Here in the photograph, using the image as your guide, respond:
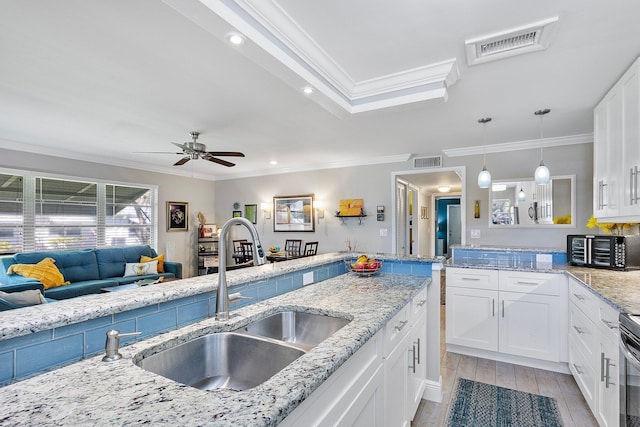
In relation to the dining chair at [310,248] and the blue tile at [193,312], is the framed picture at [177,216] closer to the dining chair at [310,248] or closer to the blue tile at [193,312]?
the dining chair at [310,248]

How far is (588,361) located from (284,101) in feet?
10.2

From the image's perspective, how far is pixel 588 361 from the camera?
2.21m

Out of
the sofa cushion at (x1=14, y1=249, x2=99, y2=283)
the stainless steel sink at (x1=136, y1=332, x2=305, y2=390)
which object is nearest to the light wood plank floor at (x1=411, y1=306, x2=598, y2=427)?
the stainless steel sink at (x1=136, y1=332, x2=305, y2=390)

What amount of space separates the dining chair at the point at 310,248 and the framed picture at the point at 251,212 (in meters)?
1.43

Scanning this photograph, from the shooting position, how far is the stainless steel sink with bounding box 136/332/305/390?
1.13m

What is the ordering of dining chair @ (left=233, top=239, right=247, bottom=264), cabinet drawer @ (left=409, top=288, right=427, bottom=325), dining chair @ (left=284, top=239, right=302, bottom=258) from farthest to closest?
dining chair @ (left=233, top=239, right=247, bottom=264) → dining chair @ (left=284, top=239, right=302, bottom=258) → cabinet drawer @ (left=409, top=288, right=427, bottom=325)

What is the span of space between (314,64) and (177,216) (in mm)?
5320

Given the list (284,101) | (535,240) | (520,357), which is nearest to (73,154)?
(284,101)

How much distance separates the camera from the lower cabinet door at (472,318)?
10.3 ft

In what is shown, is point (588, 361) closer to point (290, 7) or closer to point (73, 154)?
point (290, 7)

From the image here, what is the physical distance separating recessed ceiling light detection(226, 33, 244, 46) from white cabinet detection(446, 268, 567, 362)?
111 inches

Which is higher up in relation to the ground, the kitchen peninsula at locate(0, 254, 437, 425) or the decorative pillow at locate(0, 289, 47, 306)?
the kitchen peninsula at locate(0, 254, 437, 425)

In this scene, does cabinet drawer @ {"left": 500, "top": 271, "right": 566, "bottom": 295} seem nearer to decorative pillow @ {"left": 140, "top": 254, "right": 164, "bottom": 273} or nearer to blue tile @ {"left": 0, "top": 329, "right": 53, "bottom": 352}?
blue tile @ {"left": 0, "top": 329, "right": 53, "bottom": 352}

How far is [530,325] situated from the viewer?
117 inches
